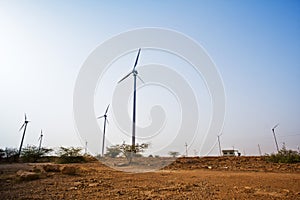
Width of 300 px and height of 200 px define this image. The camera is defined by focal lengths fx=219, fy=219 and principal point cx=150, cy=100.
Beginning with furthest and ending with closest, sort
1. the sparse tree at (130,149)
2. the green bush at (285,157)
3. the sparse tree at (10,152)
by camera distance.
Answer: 1. the sparse tree at (10,152)
2. the sparse tree at (130,149)
3. the green bush at (285,157)

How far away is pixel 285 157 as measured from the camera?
16422 millimetres

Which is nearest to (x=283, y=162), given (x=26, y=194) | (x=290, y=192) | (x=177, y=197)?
(x=290, y=192)

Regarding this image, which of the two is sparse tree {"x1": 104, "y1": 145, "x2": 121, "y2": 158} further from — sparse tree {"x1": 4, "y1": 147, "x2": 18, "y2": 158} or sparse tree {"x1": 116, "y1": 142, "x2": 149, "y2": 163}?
sparse tree {"x1": 4, "y1": 147, "x2": 18, "y2": 158}

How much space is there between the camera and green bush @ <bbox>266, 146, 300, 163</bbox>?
1620cm

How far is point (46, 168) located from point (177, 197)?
9.89 meters

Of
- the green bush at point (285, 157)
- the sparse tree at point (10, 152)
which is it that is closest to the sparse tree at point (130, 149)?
the green bush at point (285, 157)

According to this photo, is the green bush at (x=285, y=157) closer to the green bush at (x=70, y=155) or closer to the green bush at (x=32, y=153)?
the green bush at (x=70, y=155)

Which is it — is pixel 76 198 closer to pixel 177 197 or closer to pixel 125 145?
pixel 177 197

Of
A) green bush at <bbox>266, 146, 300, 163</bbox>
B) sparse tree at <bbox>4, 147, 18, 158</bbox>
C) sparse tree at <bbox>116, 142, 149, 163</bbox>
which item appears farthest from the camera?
sparse tree at <bbox>4, 147, 18, 158</bbox>

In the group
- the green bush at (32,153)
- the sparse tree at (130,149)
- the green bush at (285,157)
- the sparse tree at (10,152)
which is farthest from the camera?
the sparse tree at (10,152)

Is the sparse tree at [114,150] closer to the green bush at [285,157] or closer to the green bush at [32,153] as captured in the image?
the green bush at [32,153]

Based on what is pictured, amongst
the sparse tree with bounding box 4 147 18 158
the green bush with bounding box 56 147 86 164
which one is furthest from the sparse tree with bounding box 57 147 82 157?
the sparse tree with bounding box 4 147 18 158

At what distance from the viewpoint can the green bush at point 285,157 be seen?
16205 millimetres

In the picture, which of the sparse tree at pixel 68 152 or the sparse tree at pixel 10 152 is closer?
the sparse tree at pixel 68 152
